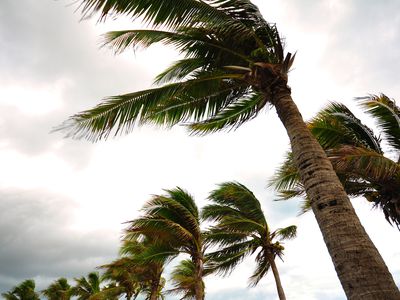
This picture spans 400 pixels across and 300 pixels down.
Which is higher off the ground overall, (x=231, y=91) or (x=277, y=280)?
(x=231, y=91)

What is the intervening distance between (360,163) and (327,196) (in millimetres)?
4860

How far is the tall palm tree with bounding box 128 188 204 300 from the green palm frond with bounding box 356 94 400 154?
689 cm

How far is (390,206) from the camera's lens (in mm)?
9242

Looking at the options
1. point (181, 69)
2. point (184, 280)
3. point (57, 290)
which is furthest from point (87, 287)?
point (181, 69)

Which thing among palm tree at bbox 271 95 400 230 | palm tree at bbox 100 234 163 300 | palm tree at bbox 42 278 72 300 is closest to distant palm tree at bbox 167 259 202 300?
palm tree at bbox 100 234 163 300

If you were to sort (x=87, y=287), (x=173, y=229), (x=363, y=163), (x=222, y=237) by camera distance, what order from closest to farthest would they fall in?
(x=363, y=163) < (x=173, y=229) < (x=222, y=237) < (x=87, y=287)

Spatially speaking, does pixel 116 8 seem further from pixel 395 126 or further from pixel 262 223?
pixel 262 223

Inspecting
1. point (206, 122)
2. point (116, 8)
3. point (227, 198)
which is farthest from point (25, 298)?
point (116, 8)

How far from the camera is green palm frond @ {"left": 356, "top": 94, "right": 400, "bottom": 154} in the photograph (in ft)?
29.8

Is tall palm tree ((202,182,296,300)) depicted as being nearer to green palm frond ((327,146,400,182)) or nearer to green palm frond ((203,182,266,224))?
green palm frond ((203,182,266,224))

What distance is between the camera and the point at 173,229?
35.9ft

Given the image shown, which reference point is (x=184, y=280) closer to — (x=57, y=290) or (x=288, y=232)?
(x=288, y=232)

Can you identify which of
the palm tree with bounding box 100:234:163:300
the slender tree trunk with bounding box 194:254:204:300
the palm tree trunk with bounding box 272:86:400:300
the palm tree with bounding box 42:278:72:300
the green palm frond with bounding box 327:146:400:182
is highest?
the palm tree with bounding box 42:278:72:300

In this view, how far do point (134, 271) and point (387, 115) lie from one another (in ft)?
48.0
